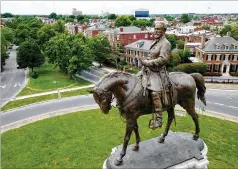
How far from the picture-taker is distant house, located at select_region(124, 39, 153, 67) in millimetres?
49500

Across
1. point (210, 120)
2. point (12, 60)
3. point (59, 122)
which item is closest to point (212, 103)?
point (210, 120)

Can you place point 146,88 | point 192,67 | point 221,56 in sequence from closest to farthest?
point 146,88, point 192,67, point 221,56

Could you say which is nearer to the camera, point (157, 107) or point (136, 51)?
point (157, 107)

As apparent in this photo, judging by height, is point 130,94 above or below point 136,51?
above

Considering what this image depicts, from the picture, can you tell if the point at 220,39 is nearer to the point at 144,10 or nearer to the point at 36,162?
the point at 36,162

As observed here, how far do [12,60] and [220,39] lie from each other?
4956 centimetres

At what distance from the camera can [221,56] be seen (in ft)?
142

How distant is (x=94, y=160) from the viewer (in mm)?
14992

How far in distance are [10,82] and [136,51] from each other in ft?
83.4

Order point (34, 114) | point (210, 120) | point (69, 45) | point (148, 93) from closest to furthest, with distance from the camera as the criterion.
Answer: point (148, 93) < point (210, 120) < point (34, 114) < point (69, 45)

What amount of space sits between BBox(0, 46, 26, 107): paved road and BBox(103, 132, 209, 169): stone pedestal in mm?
21427

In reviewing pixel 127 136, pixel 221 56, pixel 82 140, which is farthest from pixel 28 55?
pixel 127 136

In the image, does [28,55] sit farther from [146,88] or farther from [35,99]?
[146,88]

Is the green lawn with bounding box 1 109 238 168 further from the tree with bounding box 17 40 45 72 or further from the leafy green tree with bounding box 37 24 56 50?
the leafy green tree with bounding box 37 24 56 50
